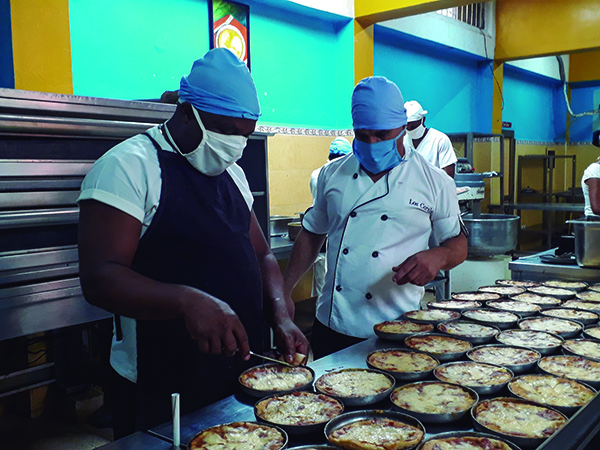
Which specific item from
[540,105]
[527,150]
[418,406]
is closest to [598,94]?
[540,105]

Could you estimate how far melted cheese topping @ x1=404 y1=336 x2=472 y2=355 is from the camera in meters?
1.83

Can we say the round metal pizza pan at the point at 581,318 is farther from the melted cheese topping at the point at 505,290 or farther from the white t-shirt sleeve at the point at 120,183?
the white t-shirt sleeve at the point at 120,183

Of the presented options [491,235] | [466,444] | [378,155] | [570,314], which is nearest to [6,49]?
[378,155]

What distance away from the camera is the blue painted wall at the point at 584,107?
1132cm

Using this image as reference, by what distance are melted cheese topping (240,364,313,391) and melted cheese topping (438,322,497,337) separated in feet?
2.17

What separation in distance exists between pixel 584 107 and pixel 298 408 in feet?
39.6

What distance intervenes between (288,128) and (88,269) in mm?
4100

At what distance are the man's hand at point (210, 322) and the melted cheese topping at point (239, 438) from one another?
0.19m

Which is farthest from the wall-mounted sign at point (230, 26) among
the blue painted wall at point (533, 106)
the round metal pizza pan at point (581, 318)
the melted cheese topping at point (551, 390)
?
the blue painted wall at point (533, 106)

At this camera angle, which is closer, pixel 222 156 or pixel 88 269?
pixel 88 269

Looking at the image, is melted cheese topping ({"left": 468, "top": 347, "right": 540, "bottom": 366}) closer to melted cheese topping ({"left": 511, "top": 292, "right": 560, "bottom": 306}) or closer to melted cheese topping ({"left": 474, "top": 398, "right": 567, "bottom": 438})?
melted cheese topping ({"left": 474, "top": 398, "right": 567, "bottom": 438})

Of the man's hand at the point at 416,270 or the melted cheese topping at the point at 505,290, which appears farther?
the melted cheese topping at the point at 505,290

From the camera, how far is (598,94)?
11234 mm

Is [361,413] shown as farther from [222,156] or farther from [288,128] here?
[288,128]
